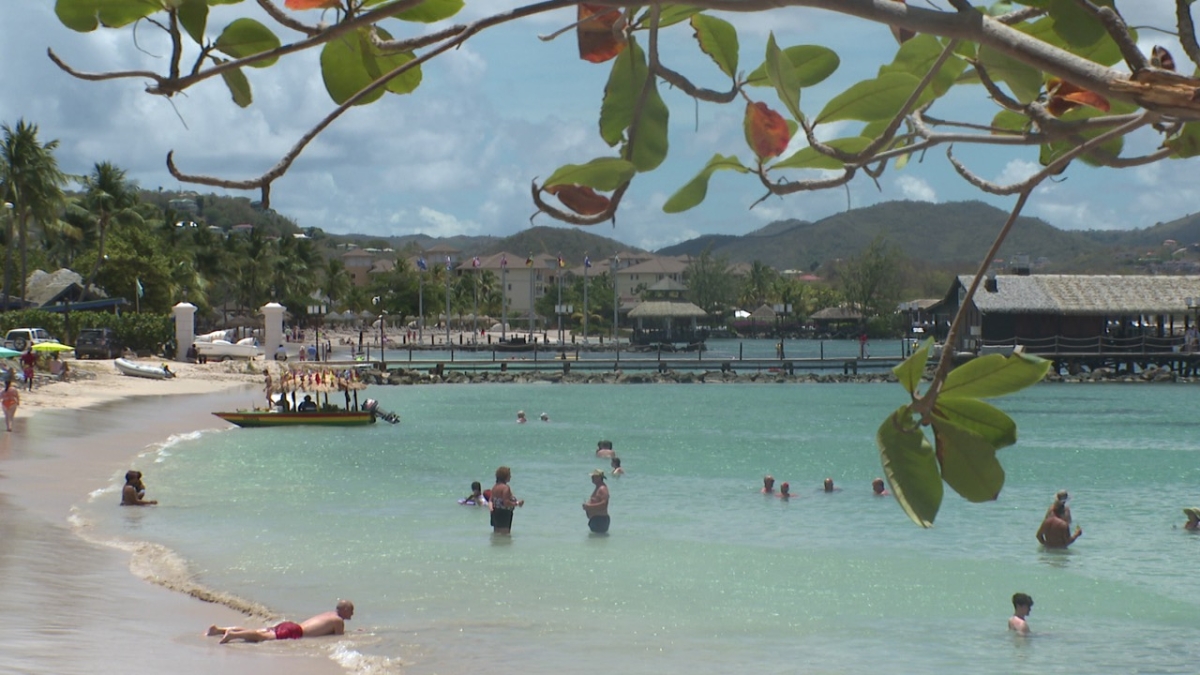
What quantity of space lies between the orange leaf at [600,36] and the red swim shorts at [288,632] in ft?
35.3

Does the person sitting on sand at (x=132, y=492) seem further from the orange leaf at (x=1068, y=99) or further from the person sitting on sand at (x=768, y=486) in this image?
the orange leaf at (x=1068, y=99)

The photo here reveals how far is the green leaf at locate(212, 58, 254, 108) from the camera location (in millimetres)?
1438

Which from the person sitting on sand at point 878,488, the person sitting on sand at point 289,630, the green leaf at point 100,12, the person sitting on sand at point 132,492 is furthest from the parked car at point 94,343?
the green leaf at point 100,12

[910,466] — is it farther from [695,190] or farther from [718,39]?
[718,39]

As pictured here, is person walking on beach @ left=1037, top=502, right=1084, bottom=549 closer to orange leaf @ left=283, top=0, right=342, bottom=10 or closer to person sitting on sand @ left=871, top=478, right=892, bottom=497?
person sitting on sand @ left=871, top=478, right=892, bottom=497

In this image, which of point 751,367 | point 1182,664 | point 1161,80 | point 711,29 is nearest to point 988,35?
point 1161,80

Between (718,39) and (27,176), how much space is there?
48.3m

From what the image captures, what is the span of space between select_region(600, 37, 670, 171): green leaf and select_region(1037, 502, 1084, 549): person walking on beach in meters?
17.5

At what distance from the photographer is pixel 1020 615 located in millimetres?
12961

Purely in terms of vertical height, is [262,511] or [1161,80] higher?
[1161,80]

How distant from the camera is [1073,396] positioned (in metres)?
48.8

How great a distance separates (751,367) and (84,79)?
59934 millimetres

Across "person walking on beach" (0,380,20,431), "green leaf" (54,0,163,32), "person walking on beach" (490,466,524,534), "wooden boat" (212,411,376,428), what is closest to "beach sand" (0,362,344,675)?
"person walking on beach" (0,380,20,431)

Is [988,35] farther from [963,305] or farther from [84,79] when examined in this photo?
[84,79]
